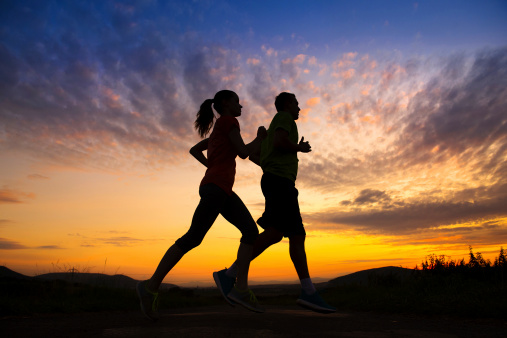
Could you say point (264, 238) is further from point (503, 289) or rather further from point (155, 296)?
point (503, 289)

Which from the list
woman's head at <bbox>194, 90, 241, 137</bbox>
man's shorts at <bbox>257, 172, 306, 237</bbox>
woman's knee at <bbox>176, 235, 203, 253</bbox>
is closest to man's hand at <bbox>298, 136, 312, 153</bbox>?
man's shorts at <bbox>257, 172, 306, 237</bbox>

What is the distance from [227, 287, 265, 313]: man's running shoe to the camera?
4188 mm

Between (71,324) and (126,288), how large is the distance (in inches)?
188

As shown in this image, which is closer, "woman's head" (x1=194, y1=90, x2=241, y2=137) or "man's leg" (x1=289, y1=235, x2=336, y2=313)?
"man's leg" (x1=289, y1=235, x2=336, y2=313)

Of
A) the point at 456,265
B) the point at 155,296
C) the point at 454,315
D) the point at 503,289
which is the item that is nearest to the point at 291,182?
the point at 155,296

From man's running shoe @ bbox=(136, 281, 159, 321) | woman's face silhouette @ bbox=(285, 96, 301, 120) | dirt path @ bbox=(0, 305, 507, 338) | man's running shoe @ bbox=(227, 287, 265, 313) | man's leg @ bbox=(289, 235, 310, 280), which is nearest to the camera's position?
dirt path @ bbox=(0, 305, 507, 338)

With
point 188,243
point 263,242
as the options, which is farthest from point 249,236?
point 188,243

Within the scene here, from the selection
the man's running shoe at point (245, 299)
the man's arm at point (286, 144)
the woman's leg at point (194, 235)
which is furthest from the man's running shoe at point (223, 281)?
the man's arm at point (286, 144)

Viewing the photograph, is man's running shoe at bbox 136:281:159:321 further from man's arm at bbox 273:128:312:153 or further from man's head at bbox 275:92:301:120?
man's head at bbox 275:92:301:120

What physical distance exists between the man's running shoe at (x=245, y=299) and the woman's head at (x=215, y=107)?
1.95m

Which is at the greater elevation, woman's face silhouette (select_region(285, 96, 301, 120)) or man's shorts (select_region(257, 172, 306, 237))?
woman's face silhouette (select_region(285, 96, 301, 120))

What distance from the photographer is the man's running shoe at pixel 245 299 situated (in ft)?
13.7

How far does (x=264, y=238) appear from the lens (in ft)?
14.9

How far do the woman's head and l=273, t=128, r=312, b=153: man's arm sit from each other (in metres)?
0.58
